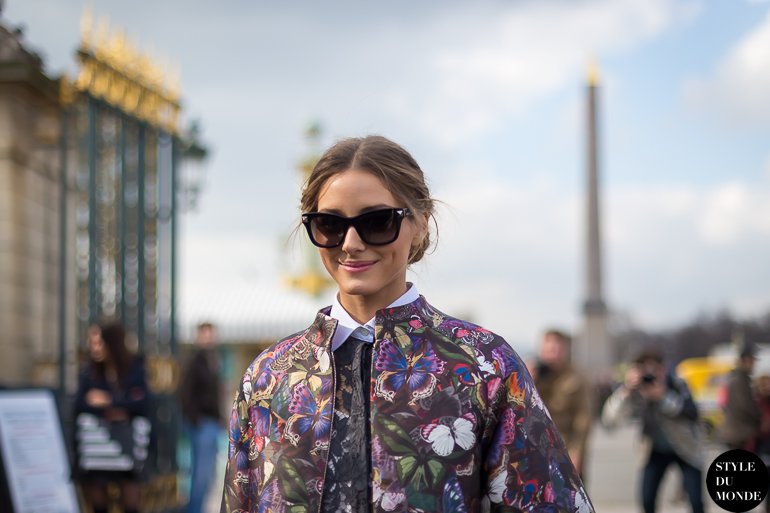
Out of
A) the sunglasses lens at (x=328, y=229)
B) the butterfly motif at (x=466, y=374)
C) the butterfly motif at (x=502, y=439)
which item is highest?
the sunglasses lens at (x=328, y=229)

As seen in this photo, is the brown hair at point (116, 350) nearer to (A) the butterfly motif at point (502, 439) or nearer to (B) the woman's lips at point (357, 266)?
(B) the woman's lips at point (357, 266)

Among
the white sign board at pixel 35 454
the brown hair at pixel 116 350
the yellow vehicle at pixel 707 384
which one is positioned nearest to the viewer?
the brown hair at pixel 116 350

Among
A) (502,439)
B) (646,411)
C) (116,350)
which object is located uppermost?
(502,439)

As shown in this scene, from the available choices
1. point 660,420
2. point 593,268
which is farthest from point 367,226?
point 593,268

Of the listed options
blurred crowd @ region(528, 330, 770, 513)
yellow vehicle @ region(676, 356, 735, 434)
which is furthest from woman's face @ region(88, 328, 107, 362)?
yellow vehicle @ region(676, 356, 735, 434)

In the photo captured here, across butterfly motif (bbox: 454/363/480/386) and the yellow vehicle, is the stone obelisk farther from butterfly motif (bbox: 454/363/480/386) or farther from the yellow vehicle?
butterfly motif (bbox: 454/363/480/386)

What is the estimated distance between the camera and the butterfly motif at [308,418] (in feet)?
5.83

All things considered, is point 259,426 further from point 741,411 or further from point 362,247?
point 741,411

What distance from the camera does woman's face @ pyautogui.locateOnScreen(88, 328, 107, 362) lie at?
6.07 metres

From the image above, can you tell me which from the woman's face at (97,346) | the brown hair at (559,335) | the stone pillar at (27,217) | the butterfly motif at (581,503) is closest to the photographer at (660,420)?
the brown hair at (559,335)

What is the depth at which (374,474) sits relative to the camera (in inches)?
68.2

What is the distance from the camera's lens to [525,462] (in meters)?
1.73

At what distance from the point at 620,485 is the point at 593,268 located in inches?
956

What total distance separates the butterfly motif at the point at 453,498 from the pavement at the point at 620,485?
6.58 m
